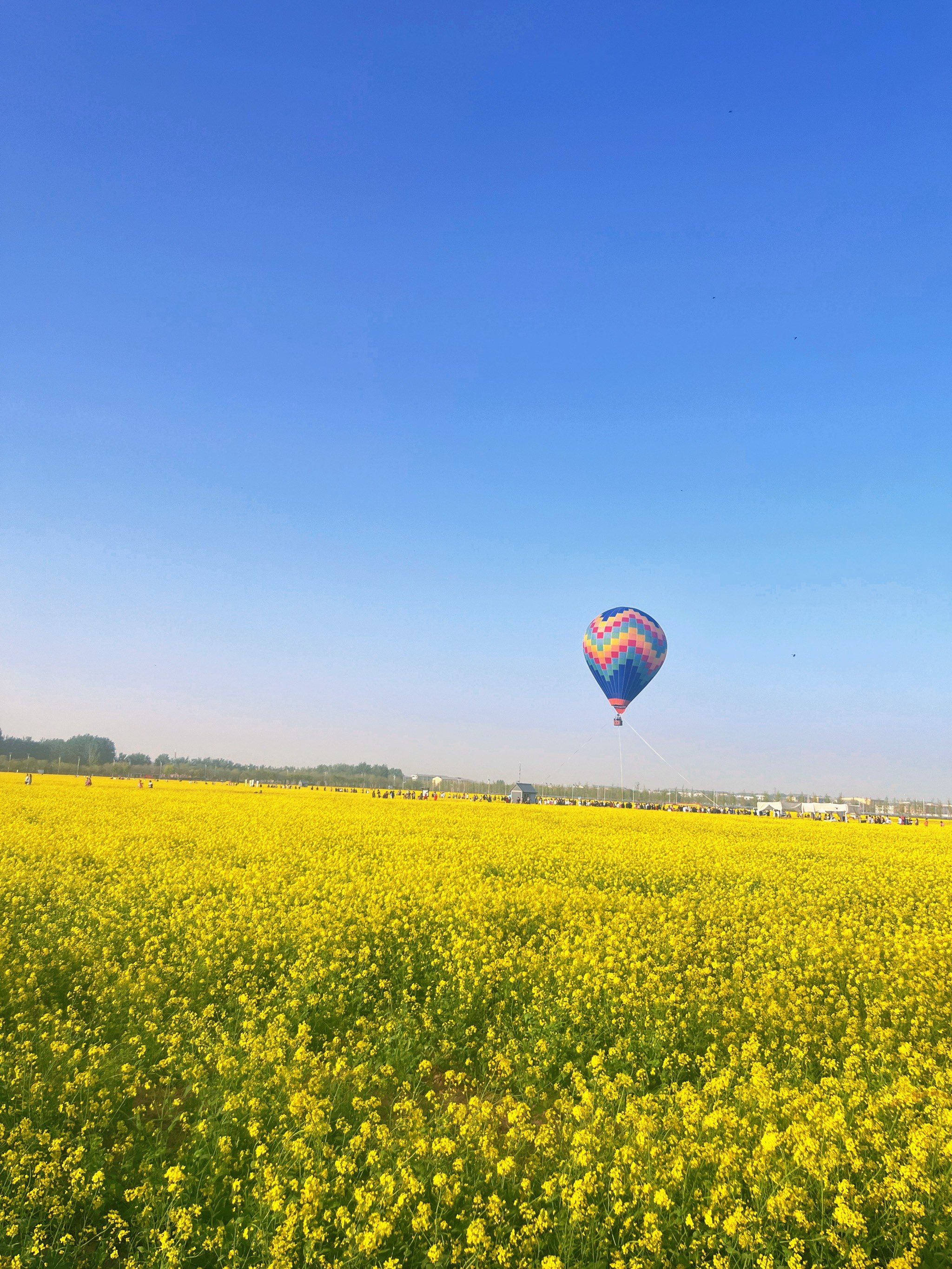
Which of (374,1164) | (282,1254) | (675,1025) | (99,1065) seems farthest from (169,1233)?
(675,1025)

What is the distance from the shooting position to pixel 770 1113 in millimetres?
5266

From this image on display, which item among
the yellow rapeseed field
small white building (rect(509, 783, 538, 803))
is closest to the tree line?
small white building (rect(509, 783, 538, 803))

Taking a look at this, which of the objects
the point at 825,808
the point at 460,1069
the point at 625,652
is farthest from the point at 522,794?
the point at 460,1069

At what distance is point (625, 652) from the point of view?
48.4 meters

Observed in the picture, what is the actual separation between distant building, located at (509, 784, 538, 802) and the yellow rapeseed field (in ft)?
255

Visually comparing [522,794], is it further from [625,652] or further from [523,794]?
[625,652]

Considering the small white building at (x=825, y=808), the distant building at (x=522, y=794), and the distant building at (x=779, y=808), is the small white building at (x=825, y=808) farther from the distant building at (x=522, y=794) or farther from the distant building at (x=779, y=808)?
the distant building at (x=522, y=794)

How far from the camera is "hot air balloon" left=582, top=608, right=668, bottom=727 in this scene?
48344mm

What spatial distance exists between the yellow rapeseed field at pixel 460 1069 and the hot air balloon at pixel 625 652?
33.5 metres

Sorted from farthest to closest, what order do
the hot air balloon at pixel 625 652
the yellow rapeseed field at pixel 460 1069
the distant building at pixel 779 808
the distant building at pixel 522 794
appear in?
the distant building at pixel 522 794 → the distant building at pixel 779 808 → the hot air balloon at pixel 625 652 → the yellow rapeseed field at pixel 460 1069

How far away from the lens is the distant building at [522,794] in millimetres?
91312

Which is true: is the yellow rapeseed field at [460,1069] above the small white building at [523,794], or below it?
above

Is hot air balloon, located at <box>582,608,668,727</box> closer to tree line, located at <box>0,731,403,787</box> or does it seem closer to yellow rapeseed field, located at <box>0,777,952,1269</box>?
yellow rapeseed field, located at <box>0,777,952,1269</box>

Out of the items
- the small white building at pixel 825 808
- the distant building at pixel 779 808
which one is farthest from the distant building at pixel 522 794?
the small white building at pixel 825 808
